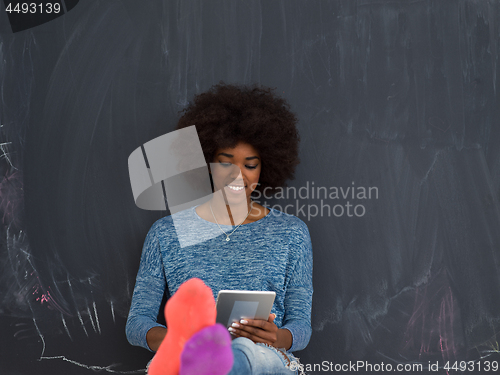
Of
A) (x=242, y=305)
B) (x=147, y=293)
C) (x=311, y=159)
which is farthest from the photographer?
(x=311, y=159)

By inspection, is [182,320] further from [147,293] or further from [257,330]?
[147,293]

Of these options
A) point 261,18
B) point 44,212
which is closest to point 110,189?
point 44,212

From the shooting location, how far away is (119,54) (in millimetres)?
1487

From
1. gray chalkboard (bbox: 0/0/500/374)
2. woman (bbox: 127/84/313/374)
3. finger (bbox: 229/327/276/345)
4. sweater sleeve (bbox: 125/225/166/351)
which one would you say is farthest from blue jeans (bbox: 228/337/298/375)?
gray chalkboard (bbox: 0/0/500/374)

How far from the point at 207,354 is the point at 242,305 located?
0.20 meters

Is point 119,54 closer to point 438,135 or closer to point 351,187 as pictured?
point 351,187

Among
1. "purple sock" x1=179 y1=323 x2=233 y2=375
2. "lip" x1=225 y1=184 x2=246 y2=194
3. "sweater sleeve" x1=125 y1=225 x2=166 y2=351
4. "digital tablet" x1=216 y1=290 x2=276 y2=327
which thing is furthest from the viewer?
"lip" x1=225 y1=184 x2=246 y2=194

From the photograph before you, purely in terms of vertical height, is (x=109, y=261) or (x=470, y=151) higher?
(x=470, y=151)

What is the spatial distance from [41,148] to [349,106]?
1048 millimetres

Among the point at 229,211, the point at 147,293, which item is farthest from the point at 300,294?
the point at 147,293

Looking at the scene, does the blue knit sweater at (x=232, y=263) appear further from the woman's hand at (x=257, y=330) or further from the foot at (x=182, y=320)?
the foot at (x=182, y=320)

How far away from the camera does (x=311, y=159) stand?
59.2 inches

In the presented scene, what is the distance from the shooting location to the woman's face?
4.38ft

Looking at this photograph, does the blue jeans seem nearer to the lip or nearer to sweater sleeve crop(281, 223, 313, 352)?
sweater sleeve crop(281, 223, 313, 352)
